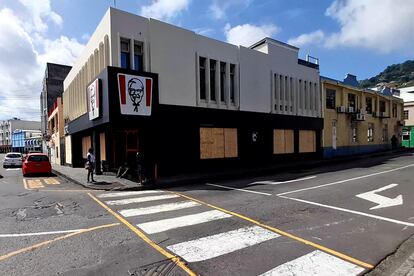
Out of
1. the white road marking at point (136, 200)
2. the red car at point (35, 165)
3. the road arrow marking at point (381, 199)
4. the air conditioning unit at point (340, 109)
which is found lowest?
the white road marking at point (136, 200)

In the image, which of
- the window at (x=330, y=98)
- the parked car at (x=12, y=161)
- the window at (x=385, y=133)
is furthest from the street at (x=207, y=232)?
the window at (x=385, y=133)

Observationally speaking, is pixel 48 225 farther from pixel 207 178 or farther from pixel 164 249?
pixel 207 178

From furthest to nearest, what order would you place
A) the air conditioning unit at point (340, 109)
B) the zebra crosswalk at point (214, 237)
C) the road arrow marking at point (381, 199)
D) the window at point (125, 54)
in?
the air conditioning unit at point (340, 109), the window at point (125, 54), the road arrow marking at point (381, 199), the zebra crosswalk at point (214, 237)

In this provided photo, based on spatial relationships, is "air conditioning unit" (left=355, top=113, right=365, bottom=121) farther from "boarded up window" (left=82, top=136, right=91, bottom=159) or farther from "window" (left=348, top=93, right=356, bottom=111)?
"boarded up window" (left=82, top=136, right=91, bottom=159)

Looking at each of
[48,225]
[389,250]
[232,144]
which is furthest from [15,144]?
[389,250]

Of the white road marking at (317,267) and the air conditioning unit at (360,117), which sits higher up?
the air conditioning unit at (360,117)

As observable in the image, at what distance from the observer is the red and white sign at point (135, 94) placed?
50.4 feet

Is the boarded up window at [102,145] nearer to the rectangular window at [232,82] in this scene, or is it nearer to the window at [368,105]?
the rectangular window at [232,82]

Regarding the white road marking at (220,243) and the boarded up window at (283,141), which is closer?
the white road marking at (220,243)

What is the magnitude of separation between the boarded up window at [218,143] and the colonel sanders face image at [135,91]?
16.5 feet

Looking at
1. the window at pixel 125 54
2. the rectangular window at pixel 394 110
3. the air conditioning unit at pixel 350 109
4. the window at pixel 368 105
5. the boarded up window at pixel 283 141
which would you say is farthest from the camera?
the rectangular window at pixel 394 110

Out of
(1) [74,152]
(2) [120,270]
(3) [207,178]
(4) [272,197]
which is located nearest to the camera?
(2) [120,270]

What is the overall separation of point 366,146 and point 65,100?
32.0m

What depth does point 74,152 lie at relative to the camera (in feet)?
92.5
